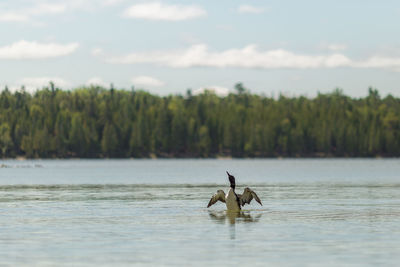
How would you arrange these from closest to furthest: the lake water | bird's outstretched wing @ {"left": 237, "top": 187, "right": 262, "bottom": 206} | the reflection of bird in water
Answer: the lake water
the reflection of bird in water
bird's outstretched wing @ {"left": 237, "top": 187, "right": 262, "bottom": 206}

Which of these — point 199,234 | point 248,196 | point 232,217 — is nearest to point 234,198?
point 248,196

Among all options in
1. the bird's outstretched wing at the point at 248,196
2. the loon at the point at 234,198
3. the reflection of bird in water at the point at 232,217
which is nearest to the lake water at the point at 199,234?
the reflection of bird in water at the point at 232,217

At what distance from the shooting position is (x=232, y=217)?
133 feet

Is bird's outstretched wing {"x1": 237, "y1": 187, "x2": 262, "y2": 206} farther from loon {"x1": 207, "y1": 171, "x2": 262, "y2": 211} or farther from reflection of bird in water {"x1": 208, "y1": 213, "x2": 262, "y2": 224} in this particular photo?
reflection of bird in water {"x1": 208, "y1": 213, "x2": 262, "y2": 224}

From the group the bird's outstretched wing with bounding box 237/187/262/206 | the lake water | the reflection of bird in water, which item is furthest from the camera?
the bird's outstretched wing with bounding box 237/187/262/206

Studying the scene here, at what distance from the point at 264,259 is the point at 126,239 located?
6.94 meters

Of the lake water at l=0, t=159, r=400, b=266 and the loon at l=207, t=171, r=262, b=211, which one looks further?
the loon at l=207, t=171, r=262, b=211

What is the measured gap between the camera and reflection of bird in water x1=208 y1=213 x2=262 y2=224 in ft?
126

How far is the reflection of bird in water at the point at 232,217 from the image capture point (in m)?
38.5

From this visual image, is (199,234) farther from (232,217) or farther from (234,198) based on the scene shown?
(234,198)

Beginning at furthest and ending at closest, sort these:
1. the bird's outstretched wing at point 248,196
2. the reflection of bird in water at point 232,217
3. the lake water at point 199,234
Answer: the bird's outstretched wing at point 248,196, the reflection of bird in water at point 232,217, the lake water at point 199,234

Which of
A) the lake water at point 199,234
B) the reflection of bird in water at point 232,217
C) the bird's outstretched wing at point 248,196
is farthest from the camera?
the bird's outstretched wing at point 248,196

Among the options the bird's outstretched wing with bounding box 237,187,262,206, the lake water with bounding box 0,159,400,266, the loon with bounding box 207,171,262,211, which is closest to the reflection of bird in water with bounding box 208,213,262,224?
the lake water with bounding box 0,159,400,266

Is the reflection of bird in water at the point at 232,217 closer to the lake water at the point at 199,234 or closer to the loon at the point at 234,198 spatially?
the lake water at the point at 199,234
